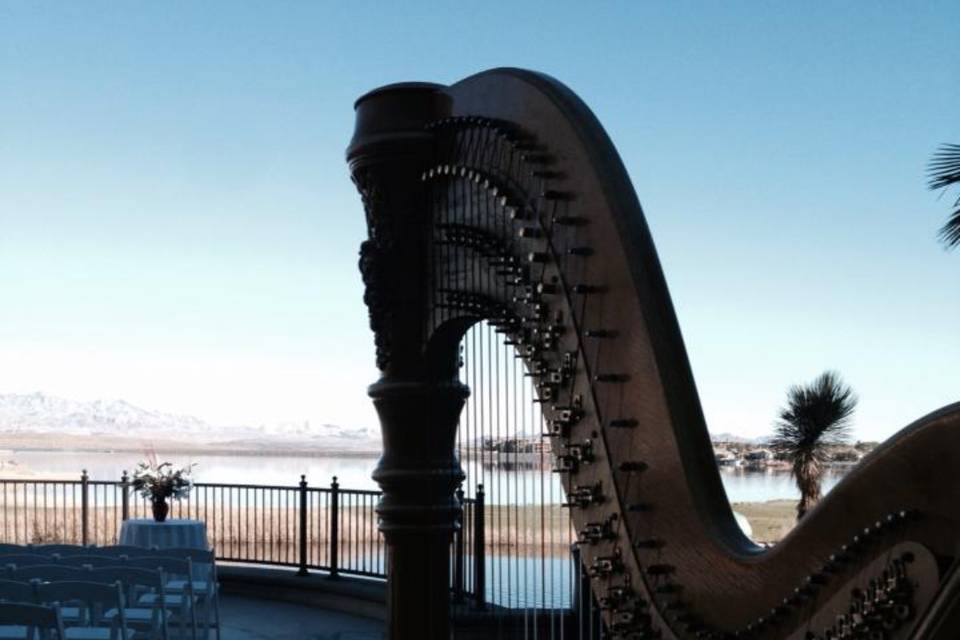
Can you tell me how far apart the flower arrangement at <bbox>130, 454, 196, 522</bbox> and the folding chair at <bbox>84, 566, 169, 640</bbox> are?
2918 millimetres

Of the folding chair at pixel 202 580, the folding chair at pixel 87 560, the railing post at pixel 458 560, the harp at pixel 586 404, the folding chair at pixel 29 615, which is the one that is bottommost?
the folding chair at pixel 202 580

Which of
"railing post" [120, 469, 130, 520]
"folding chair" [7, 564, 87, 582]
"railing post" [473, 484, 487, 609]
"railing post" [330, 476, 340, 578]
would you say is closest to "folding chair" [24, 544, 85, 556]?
"folding chair" [7, 564, 87, 582]

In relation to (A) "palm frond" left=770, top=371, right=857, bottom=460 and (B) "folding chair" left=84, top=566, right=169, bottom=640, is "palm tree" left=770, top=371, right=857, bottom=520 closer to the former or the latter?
(A) "palm frond" left=770, top=371, right=857, bottom=460

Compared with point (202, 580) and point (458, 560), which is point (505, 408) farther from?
point (202, 580)

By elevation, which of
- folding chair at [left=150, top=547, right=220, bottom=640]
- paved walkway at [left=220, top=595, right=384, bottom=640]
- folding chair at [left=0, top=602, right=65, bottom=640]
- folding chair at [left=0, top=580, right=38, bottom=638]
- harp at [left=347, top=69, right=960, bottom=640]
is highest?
harp at [left=347, top=69, right=960, bottom=640]

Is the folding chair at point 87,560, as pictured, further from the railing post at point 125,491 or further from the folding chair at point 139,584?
the railing post at point 125,491

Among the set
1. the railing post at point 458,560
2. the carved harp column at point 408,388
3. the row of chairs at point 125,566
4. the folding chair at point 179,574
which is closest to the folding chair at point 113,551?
the row of chairs at point 125,566

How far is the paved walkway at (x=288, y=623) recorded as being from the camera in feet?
27.3

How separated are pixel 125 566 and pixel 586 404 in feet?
16.9

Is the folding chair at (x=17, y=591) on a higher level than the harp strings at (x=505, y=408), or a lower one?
lower

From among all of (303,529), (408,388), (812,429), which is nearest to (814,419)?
(812,429)

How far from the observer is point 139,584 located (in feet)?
19.3

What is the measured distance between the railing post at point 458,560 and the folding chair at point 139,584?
255 cm

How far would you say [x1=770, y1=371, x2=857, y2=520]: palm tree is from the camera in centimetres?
1333
